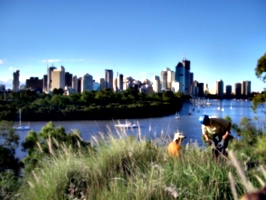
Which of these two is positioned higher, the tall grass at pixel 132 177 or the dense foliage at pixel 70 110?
the tall grass at pixel 132 177

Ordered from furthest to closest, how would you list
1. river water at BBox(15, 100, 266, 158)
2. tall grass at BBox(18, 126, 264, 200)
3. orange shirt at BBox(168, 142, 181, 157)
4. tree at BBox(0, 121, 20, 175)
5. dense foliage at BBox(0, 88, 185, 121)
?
dense foliage at BBox(0, 88, 185, 121), tree at BBox(0, 121, 20, 175), river water at BBox(15, 100, 266, 158), orange shirt at BBox(168, 142, 181, 157), tall grass at BBox(18, 126, 264, 200)

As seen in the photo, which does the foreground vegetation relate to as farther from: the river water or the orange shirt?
the river water

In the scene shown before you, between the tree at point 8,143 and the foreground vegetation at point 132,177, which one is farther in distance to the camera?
the tree at point 8,143

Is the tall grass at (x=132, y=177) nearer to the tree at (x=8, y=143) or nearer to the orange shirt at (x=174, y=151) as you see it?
the orange shirt at (x=174, y=151)

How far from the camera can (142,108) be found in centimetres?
4206

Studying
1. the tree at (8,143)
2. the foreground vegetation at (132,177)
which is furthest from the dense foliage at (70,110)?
the foreground vegetation at (132,177)

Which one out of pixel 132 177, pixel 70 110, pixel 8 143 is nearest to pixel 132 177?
pixel 132 177

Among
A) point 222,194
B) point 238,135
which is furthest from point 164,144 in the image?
point 238,135

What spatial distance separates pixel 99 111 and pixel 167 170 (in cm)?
4072

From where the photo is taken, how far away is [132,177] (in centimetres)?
292

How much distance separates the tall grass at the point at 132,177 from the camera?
2431 mm

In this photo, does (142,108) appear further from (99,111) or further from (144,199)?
(144,199)

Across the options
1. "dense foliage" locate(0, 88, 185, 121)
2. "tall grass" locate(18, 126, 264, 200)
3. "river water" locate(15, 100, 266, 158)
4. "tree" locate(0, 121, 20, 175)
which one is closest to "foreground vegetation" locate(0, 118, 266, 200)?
"tall grass" locate(18, 126, 264, 200)

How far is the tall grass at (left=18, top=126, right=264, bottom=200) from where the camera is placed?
243 cm
